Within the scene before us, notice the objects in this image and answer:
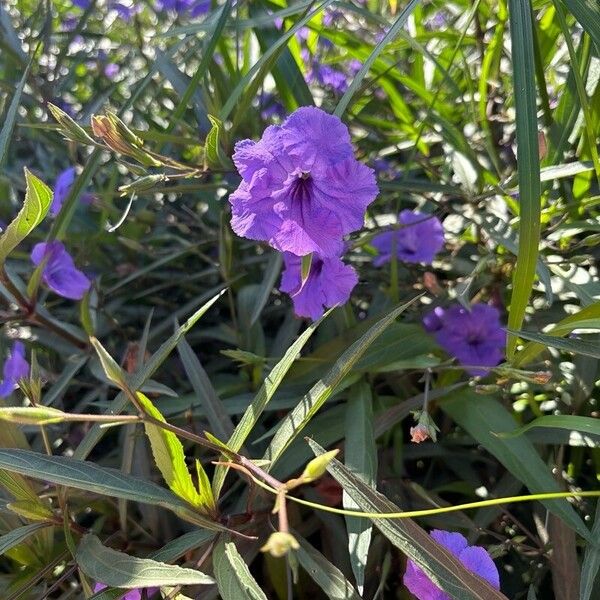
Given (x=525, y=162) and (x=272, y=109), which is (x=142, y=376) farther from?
(x=272, y=109)

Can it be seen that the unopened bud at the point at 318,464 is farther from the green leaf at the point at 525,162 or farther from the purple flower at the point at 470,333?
the purple flower at the point at 470,333

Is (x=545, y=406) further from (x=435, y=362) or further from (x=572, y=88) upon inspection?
(x=572, y=88)

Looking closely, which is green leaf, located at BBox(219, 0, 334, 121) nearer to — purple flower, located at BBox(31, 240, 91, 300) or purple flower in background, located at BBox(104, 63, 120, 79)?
purple flower, located at BBox(31, 240, 91, 300)

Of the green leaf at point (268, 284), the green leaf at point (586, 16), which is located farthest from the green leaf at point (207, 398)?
the green leaf at point (586, 16)

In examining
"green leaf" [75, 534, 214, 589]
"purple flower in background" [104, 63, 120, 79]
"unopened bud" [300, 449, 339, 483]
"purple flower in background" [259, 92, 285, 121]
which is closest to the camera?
"unopened bud" [300, 449, 339, 483]

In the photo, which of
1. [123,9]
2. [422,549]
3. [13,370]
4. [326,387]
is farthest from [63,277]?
[123,9]

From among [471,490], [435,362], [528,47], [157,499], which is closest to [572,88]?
[528,47]

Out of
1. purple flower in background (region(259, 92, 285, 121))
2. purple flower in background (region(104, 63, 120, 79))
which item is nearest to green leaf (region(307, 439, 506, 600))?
purple flower in background (region(259, 92, 285, 121))

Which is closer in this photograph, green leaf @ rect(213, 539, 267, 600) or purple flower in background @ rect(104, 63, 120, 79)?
green leaf @ rect(213, 539, 267, 600)
